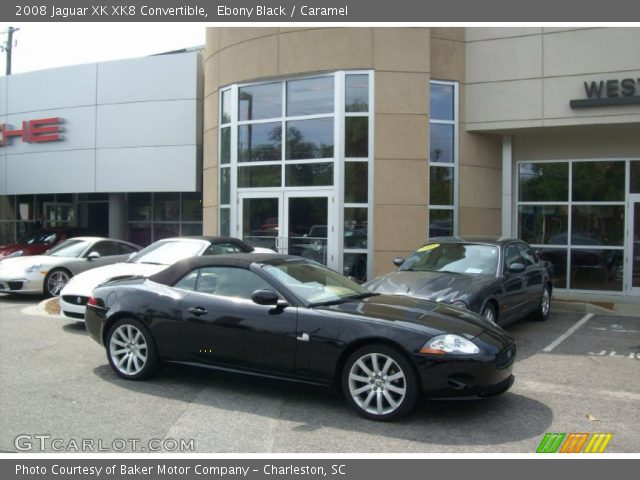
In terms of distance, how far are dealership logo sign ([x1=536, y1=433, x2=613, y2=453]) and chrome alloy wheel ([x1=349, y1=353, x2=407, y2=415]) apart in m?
1.14

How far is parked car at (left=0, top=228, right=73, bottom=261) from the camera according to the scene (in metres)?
16.5

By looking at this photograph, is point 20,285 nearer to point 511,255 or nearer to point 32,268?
point 32,268

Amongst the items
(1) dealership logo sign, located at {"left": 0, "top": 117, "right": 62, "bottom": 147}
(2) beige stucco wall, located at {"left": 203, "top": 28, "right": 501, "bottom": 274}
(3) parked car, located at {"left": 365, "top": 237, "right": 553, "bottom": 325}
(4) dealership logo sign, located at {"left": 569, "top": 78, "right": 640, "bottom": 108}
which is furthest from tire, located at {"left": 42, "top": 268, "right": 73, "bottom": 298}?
(4) dealership logo sign, located at {"left": 569, "top": 78, "right": 640, "bottom": 108}

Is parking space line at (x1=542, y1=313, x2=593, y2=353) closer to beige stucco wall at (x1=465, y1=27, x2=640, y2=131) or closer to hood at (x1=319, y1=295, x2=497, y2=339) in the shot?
hood at (x1=319, y1=295, x2=497, y2=339)

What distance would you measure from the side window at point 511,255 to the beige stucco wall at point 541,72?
15.6 ft

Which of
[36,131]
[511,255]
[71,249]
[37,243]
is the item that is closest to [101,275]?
[71,249]

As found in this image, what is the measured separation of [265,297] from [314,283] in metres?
0.78

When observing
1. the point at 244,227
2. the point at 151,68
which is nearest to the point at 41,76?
the point at 151,68

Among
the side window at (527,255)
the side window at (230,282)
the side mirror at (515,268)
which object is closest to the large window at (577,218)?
the side window at (527,255)

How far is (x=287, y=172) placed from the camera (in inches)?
543

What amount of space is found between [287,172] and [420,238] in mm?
3313

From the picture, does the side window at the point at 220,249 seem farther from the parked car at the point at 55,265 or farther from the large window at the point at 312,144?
the parked car at the point at 55,265

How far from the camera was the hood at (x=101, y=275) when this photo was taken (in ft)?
29.5
